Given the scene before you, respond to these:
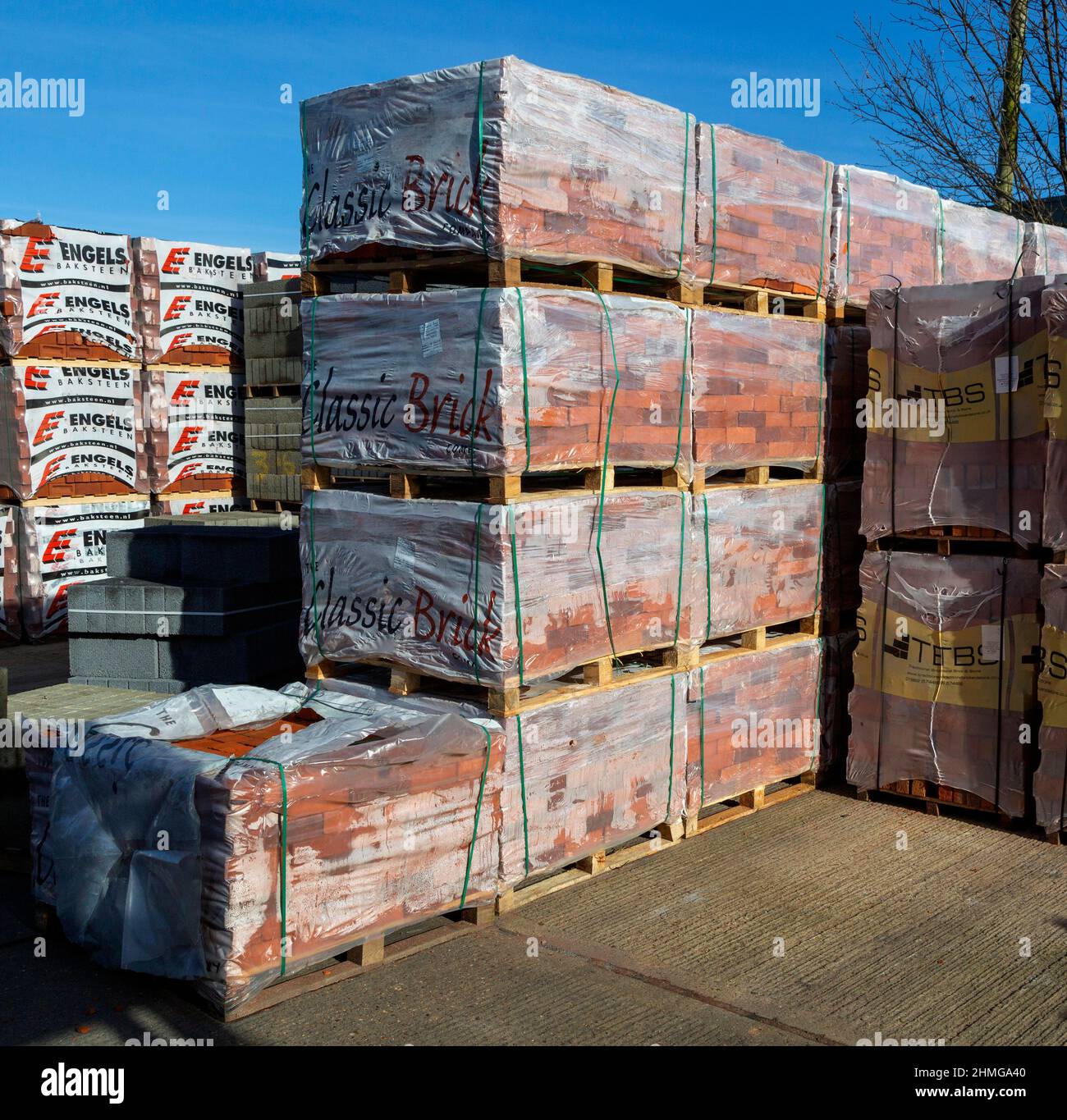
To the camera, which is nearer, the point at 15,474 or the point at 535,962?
the point at 535,962

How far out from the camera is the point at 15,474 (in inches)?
433

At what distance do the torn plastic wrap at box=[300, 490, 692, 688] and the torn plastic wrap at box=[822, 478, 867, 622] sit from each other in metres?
1.52

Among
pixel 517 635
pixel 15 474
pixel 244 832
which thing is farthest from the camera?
pixel 15 474

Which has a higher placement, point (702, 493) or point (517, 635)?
point (702, 493)

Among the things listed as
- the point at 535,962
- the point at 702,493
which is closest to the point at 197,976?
the point at 535,962

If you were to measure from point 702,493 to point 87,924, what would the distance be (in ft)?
11.7

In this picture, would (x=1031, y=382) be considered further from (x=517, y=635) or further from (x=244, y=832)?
(x=244, y=832)

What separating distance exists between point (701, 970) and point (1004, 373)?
3597mm

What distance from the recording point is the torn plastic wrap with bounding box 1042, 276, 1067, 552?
6.07 meters

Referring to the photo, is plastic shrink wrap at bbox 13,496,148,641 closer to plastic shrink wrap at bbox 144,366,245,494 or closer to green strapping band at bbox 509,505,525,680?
plastic shrink wrap at bbox 144,366,245,494

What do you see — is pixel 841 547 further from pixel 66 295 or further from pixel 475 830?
pixel 66 295

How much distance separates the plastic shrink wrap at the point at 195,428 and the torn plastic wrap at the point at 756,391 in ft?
23.4

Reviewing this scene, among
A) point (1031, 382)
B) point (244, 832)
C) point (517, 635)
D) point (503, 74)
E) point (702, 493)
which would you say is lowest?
point (244, 832)

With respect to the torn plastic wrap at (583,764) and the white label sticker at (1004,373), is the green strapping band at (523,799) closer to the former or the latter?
the torn plastic wrap at (583,764)
